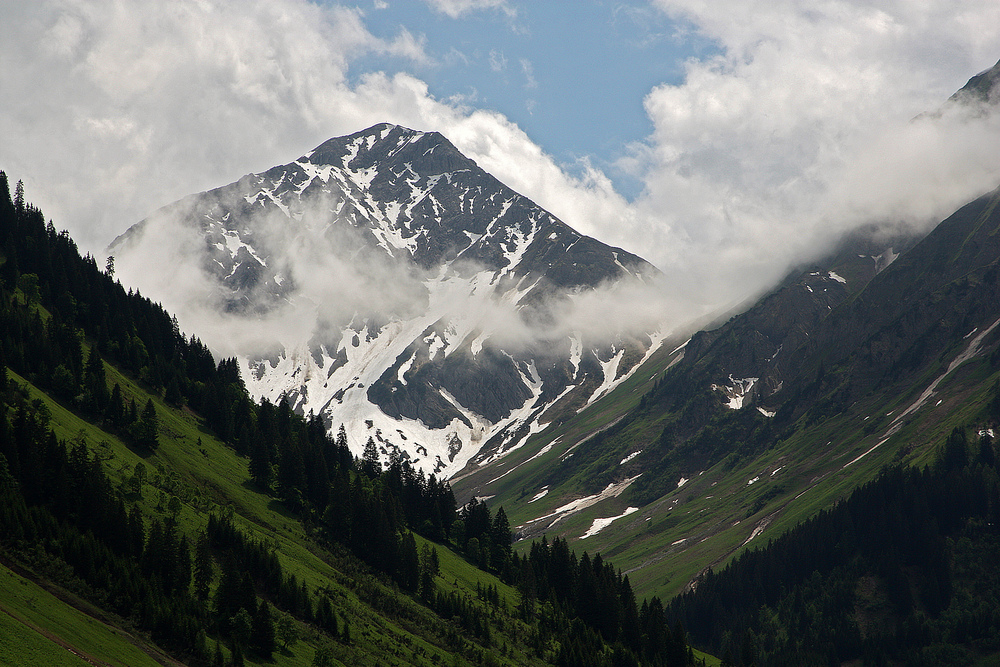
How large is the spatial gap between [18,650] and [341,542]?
70886mm

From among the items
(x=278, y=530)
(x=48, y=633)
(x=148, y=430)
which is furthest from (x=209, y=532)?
(x=48, y=633)

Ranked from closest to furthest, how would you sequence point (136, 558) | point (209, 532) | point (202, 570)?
point (136, 558) < point (202, 570) < point (209, 532)

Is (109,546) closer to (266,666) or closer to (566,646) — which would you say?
(266,666)

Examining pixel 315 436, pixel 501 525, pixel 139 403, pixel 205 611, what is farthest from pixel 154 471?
pixel 501 525

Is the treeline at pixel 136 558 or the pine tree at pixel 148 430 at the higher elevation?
the pine tree at pixel 148 430

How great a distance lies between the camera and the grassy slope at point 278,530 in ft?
304

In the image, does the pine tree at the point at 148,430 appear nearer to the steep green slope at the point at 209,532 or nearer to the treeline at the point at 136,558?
the steep green slope at the point at 209,532

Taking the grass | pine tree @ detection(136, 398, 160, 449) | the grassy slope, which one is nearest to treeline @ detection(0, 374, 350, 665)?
the grassy slope

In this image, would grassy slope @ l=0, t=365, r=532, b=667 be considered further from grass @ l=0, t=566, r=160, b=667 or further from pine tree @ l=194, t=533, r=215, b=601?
grass @ l=0, t=566, r=160, b=667

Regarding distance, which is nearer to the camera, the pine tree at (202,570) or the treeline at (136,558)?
the treeline at (136,558)

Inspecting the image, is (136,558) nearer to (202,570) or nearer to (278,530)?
(202,570)

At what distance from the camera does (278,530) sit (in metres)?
115

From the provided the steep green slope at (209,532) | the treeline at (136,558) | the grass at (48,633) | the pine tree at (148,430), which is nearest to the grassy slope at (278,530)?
the steep green slope at (209,532)

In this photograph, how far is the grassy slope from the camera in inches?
3646
